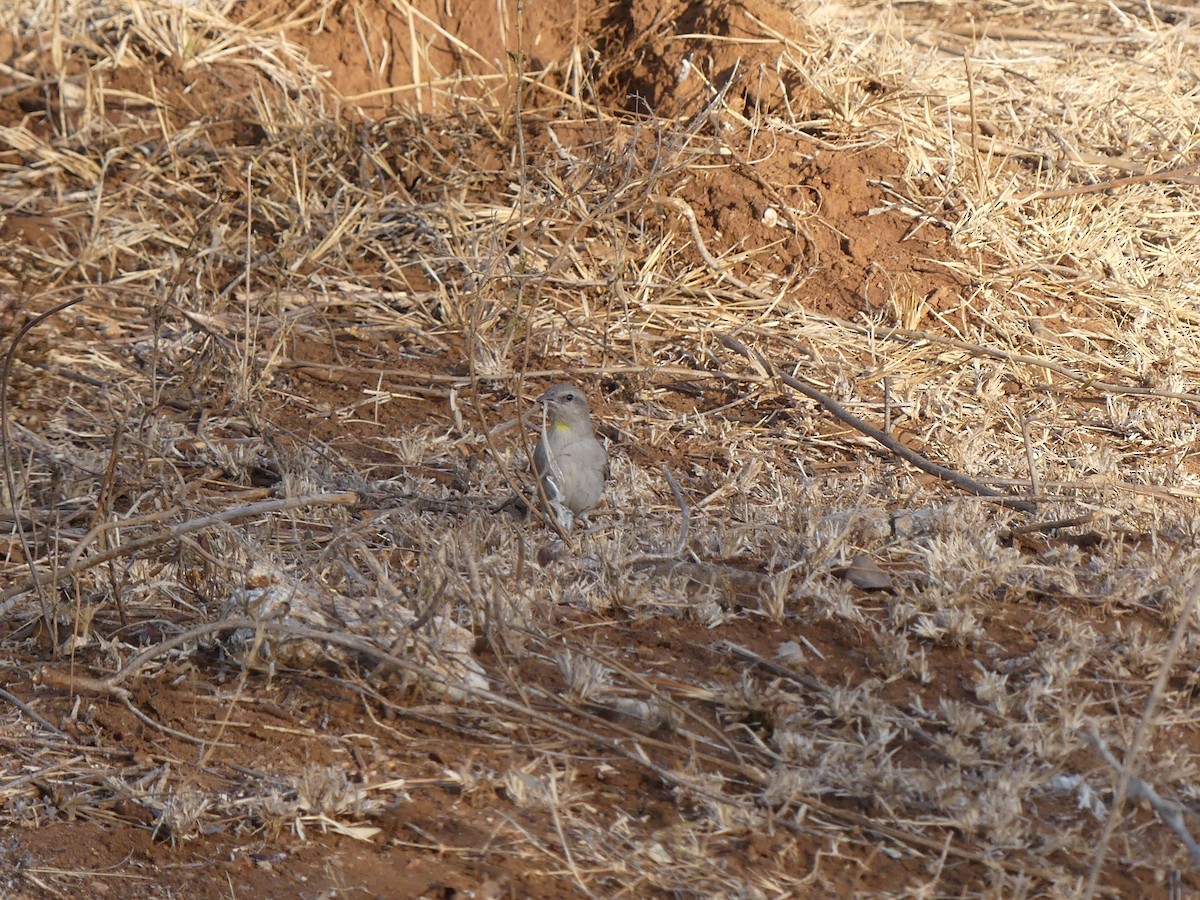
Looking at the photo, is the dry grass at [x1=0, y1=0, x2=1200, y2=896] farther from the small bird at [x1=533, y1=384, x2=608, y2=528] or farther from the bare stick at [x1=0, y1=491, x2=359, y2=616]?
the small bird at [x1=533, y1=384, x2=608, y2=528]

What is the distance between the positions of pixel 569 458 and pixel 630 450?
0.72 meters

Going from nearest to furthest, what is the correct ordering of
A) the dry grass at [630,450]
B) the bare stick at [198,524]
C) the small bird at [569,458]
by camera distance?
the dry grass at [630,450]
the bare stick at [198,524]
the small bird at [569,458]

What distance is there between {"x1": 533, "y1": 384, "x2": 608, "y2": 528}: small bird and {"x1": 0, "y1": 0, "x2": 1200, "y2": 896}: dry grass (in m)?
0.20

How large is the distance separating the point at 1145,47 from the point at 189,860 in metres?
7.22

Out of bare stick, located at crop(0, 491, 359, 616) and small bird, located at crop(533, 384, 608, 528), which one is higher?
bare stick, located at crop(0, 491, 359, 616)

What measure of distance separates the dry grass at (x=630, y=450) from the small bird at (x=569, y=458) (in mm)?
204

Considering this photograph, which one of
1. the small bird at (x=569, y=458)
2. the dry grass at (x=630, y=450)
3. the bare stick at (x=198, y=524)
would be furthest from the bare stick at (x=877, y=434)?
the bare stick at (x=198, y=524)

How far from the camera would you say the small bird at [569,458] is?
4844 millimetres

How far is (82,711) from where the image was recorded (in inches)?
142

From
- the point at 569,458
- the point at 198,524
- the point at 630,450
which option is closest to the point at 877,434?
the point at 630,450

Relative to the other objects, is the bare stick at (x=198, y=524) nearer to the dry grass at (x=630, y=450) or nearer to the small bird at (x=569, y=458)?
the dry grass at (x=630, y=450)

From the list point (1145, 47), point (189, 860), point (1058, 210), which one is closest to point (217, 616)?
point (189, 860)

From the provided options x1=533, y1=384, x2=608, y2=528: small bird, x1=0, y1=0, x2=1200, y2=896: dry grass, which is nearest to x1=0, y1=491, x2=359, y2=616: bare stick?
x1=0, y1=0, x2=1200, y2=896: dry grass

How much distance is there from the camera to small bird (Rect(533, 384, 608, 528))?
484cm
